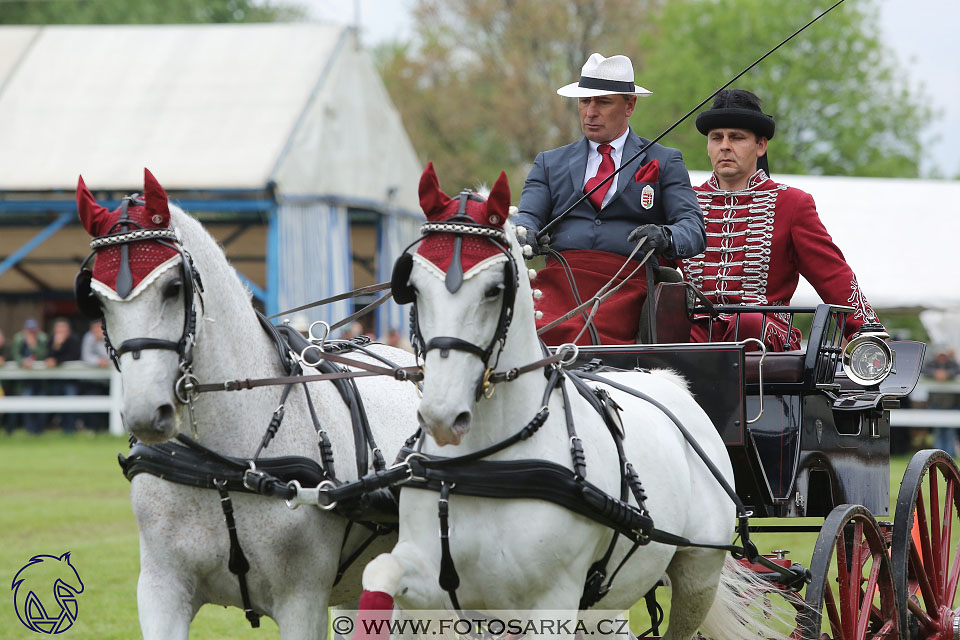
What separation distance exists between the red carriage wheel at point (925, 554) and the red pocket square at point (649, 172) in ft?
5.56

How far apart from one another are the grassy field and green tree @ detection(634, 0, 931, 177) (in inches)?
519

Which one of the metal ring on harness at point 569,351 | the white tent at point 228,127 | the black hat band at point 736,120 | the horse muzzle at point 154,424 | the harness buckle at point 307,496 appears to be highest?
the white tent at point 228,127

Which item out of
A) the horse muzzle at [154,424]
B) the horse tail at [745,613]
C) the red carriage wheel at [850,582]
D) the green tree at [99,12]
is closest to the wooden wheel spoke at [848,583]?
the red carriage wheel at [850,582]

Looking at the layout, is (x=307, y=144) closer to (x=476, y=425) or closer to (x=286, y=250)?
(x=286, y=250)

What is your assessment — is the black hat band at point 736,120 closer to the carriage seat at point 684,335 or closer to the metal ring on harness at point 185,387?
the carriage seat at point 684,335

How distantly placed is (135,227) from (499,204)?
1.14 meters

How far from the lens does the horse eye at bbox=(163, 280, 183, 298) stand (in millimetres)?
3668

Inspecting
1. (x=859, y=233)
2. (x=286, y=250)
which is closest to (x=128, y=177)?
(x=286, y=250)

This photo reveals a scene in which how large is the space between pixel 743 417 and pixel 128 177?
15367mm

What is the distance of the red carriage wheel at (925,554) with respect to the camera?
17.0 ft

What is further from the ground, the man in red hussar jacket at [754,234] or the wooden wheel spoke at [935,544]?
the man in red hussar jacket at [754,234]

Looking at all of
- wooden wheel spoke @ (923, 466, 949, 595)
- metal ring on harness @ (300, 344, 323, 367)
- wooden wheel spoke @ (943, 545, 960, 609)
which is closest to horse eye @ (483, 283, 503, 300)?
metal ring on harness @ (300, 344, 323, 367)

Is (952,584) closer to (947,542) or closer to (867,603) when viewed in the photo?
(947,542)

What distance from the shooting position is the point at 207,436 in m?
3.96
